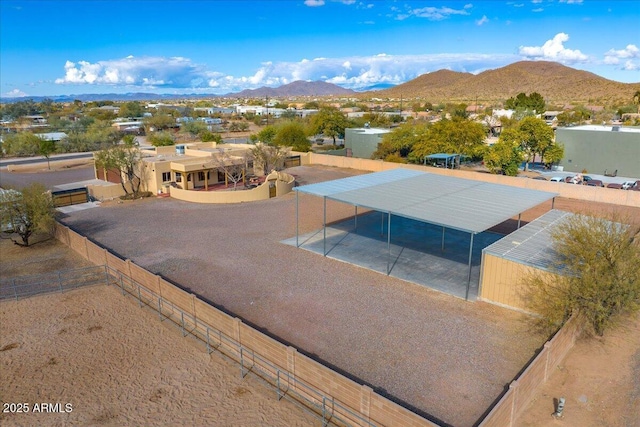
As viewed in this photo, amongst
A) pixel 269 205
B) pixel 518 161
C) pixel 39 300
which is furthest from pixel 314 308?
pixel 518 161

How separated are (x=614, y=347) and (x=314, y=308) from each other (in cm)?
1020

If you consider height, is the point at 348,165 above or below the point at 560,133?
below

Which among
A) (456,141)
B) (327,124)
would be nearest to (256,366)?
(456,141)

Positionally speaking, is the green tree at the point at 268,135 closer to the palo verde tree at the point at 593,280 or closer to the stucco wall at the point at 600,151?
the stucco wall at the point at 600,151

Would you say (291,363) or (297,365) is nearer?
(297,365)

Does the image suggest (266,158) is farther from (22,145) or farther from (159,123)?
(159,123)

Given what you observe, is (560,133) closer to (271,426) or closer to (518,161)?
(518,161)

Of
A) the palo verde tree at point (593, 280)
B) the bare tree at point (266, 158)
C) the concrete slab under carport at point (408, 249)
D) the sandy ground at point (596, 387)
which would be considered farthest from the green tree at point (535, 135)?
the sandy ground at point (596, 387)

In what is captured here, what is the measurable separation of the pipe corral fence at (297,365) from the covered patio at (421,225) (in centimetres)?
595

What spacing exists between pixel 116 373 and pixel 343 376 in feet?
24.1

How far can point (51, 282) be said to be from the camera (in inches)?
836

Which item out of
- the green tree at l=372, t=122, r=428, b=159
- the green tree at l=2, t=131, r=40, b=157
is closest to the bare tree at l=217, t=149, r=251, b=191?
the green tree at l=372, t=122, r=428, b=159

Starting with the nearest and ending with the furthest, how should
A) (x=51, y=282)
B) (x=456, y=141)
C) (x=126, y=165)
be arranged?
(x=51, y=282) → (x=126, y=165) → (x=456, y=141)

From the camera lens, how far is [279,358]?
1362 cm
